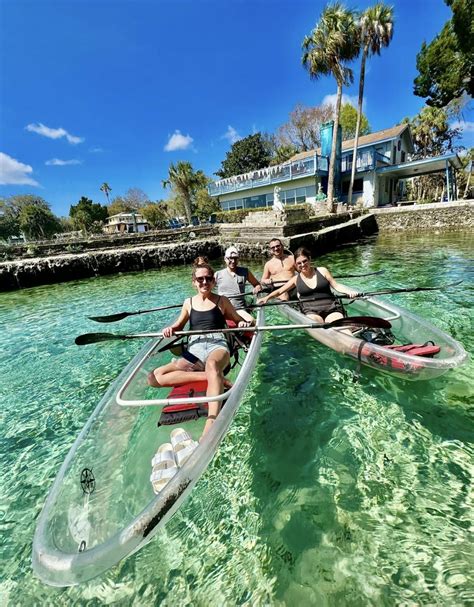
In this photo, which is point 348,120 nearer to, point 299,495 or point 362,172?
point 362,172

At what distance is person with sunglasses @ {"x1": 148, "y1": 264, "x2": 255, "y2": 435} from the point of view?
127 inches

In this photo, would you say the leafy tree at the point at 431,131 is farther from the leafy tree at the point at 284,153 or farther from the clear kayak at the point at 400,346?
the clear kayak at the point at 400,346

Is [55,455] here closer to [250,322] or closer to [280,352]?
[250,322]

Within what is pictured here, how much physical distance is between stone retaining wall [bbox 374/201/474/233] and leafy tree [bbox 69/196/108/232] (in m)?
50.3

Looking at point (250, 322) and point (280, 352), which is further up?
point (250, 322)

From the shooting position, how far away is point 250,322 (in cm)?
430

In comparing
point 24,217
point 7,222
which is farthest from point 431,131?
point 7,222

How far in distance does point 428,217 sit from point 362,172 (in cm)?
967

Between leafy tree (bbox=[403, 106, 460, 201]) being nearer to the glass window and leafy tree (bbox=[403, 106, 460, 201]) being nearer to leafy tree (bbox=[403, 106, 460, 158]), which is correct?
leafy tree (bbox=[403, 106, 460, 158])

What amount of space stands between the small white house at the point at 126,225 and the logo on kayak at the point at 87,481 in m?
50.0

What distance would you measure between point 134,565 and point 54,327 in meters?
7.22

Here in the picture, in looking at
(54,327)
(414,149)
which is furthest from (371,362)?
(414,149)

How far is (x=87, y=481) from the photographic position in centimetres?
246

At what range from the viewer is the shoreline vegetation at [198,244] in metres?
14.9
